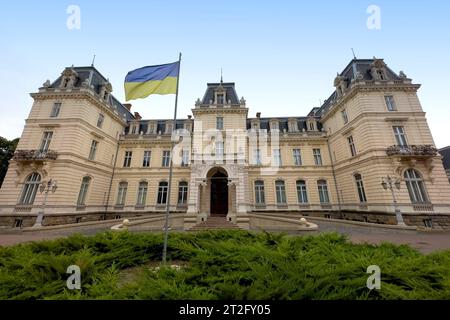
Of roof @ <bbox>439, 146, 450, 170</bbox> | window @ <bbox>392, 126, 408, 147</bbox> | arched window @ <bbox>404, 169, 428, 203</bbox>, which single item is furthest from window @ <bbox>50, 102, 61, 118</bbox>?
roof @ <bbox>439, 146, 450, 170</bbox>

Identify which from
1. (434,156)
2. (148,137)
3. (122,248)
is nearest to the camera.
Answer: (122,248)

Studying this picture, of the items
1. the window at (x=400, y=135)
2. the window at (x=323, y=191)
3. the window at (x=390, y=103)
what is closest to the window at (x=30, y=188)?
the window at (x=323, y=191)

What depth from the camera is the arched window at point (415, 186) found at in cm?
1574

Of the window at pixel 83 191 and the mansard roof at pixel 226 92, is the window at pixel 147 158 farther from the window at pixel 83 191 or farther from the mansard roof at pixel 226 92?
the mansard roof at pixel 226 92

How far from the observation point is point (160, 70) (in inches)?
288

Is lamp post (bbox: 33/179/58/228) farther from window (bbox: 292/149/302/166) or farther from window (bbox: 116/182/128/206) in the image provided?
window (bbox: 292/149/302/166)

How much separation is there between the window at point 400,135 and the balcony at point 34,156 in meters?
32.6

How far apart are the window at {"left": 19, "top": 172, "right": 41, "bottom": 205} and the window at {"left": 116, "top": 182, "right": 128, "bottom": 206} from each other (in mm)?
7242

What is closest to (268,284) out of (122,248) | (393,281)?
(393,281)

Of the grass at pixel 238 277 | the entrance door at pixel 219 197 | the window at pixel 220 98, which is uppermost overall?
the window at pixel 220 98

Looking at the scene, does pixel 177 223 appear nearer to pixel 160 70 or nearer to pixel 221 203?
pixel 221 203

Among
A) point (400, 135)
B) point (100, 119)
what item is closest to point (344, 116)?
point (400, 135)

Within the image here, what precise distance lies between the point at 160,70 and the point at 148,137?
742 inches

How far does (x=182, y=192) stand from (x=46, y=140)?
48.5ft
